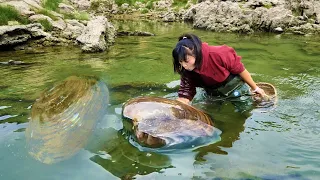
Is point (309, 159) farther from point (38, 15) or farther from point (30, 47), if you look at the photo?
point (38, 15)

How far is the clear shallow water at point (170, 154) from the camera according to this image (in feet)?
10.1

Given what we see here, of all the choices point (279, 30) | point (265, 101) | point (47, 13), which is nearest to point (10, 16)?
point (47, 13)

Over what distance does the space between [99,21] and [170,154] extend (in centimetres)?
869

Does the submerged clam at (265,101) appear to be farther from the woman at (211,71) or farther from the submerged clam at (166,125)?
the submerged clam at (166,125)

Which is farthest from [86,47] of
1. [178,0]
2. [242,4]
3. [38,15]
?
[178,0]

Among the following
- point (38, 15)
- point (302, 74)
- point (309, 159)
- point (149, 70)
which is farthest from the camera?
point (38, 15)

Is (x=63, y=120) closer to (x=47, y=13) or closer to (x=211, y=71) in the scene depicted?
(x=211, y=71)

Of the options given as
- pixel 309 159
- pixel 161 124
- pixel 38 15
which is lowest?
pixel 309 159

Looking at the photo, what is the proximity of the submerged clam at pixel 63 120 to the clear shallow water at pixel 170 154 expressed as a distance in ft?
0.35

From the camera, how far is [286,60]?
329 inches

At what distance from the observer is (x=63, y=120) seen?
3992mm

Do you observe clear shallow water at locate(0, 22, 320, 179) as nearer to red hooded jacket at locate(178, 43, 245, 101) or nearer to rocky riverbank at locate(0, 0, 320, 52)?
red hooded jacket at locate(178, 43, 245, 101)

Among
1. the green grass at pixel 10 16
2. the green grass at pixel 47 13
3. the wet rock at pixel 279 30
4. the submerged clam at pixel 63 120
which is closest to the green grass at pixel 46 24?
the green grass at pixel 10 16

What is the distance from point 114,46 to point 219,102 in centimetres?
672
